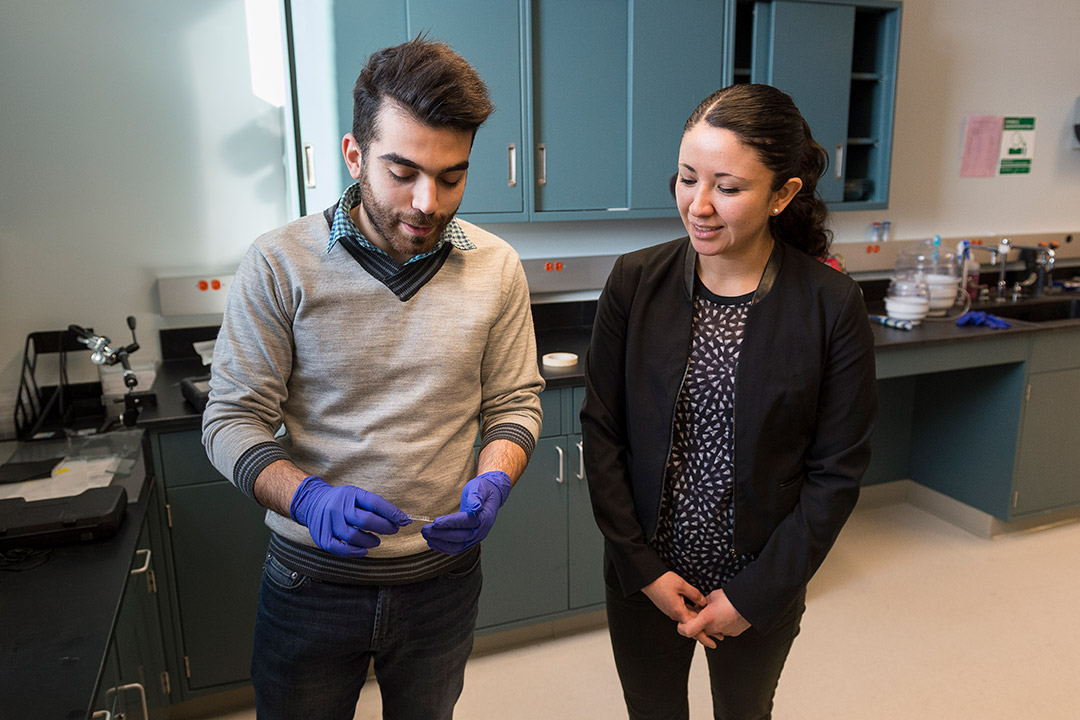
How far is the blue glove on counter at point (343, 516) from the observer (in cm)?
100

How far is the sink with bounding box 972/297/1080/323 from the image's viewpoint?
3.27 metres

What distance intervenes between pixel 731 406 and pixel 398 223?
0.59 metres

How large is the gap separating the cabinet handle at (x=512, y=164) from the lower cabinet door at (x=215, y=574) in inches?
47.4

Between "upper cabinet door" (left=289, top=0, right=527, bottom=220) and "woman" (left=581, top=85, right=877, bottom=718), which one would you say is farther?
"upper cabinet door" (left=289, top=0, right=527, bottom=220)

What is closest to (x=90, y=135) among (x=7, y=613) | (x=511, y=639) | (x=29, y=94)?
(x=29, y=94)

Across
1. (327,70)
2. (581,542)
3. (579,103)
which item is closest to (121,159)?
(327,70)

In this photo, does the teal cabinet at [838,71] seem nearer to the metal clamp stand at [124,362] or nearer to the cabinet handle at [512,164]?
the cabinet handle at [512,164]

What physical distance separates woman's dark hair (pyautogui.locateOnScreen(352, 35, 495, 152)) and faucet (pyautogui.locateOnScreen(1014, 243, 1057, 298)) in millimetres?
3147

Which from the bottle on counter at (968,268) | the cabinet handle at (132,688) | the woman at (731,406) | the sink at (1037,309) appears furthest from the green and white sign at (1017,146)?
the cabinet handle at (132,688)

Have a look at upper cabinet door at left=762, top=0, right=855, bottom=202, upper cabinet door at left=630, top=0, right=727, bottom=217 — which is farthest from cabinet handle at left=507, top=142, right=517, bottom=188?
upper cabinet door at left=762, top=0, right=855, bottom=202

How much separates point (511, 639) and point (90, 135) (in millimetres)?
1936

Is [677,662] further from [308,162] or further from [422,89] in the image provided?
[308,162]

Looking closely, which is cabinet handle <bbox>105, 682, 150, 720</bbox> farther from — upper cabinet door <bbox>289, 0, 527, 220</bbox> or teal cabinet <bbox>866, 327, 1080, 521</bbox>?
teal cabinet <bbox>866, 327, 1080, 521</bbox>

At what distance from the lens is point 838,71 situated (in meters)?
2.75
